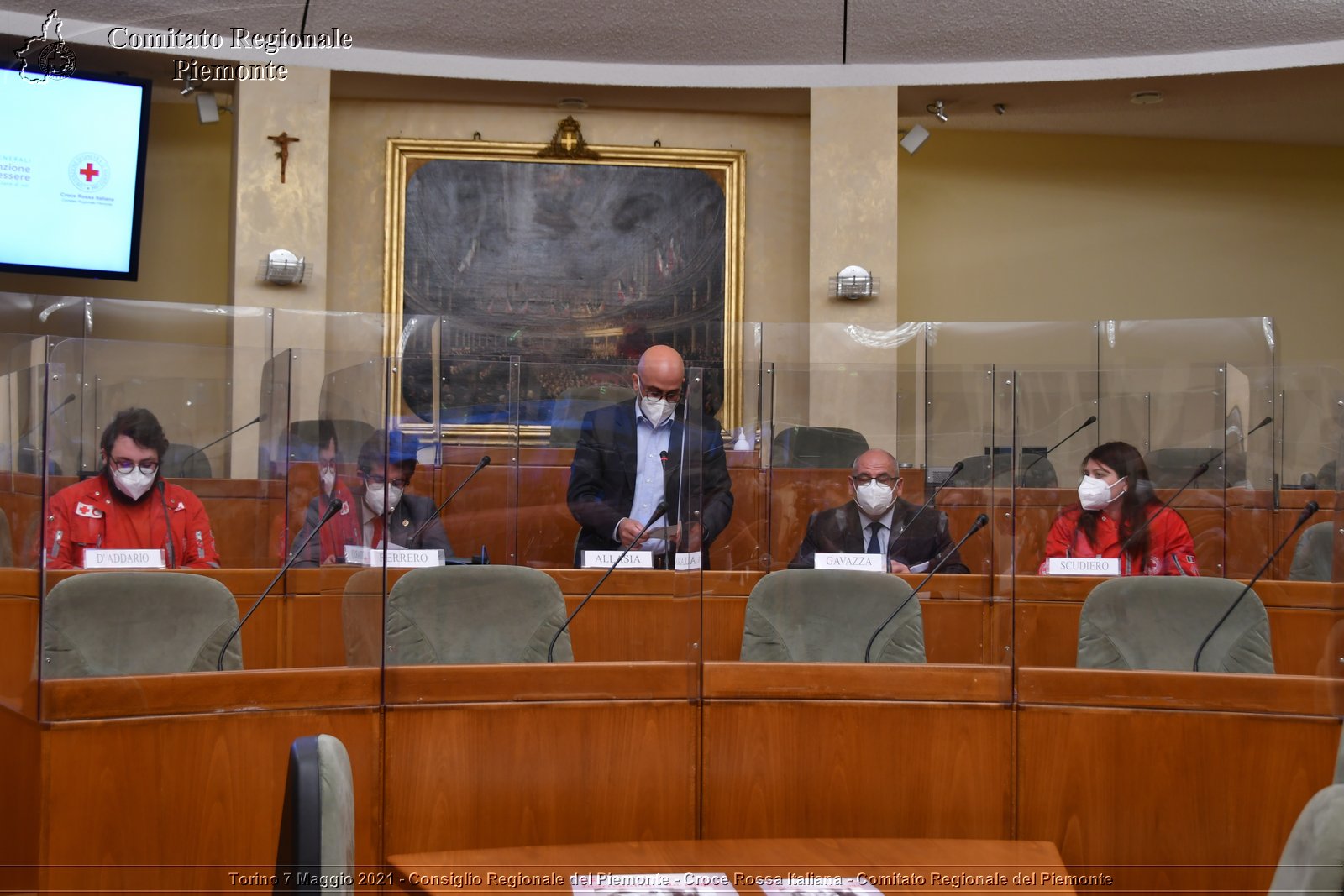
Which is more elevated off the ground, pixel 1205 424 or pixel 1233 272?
pixel 1233 272

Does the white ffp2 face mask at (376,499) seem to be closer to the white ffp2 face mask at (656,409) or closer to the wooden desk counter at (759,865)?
the white ffp2 face mask at (656,409)

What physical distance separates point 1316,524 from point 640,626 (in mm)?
2047

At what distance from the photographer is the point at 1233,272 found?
890 cm

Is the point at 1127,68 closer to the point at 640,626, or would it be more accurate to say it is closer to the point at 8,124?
the point at 640,626

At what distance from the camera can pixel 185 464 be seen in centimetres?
434

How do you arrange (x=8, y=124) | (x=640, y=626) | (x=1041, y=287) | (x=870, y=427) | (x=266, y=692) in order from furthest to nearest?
(x=1041, y=287) → (x=8, y=124) → (x=870, y=427) → (x=640, y=626) → (x=266, y=692)

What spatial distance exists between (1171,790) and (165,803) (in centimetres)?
200

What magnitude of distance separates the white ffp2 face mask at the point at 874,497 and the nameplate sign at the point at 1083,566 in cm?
49

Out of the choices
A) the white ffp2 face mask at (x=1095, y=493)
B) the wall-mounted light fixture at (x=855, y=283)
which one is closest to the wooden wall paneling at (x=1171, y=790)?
the white ffp2 face mask at (x=1095, y=493)

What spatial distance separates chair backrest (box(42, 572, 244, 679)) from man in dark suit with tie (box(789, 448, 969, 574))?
1.58 metres

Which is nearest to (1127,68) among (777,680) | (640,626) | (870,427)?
(870,427)

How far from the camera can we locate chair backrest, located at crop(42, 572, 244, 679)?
312 centimetres

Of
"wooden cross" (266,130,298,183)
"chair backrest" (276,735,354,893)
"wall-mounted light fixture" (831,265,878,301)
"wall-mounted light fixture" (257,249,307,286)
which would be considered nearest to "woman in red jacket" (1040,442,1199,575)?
"chair backrest" (276,735,354,893)

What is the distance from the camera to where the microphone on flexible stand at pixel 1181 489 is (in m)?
3.91
